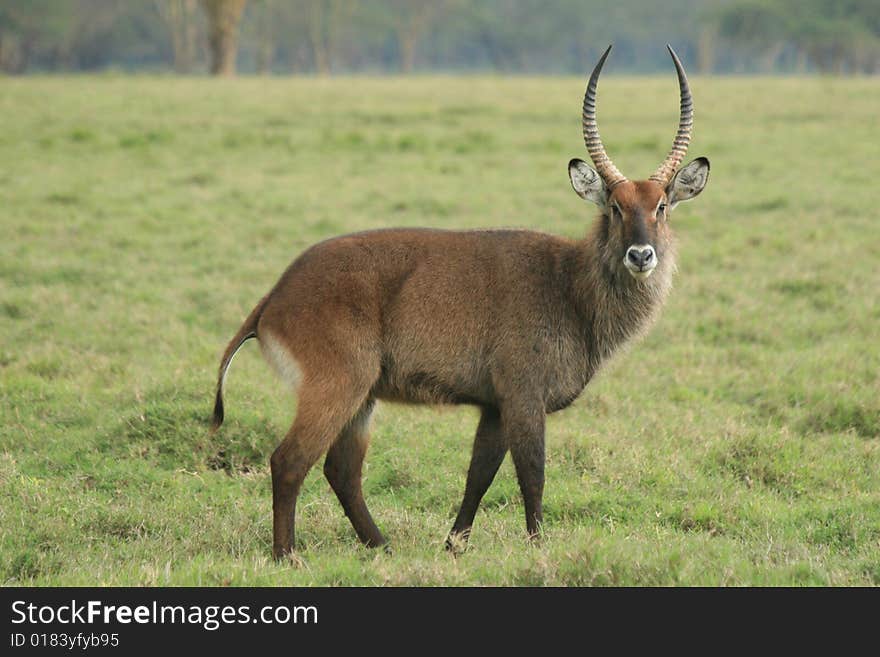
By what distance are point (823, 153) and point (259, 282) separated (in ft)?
33.6

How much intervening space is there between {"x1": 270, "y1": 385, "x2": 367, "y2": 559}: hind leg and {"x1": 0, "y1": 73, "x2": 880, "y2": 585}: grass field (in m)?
0.23

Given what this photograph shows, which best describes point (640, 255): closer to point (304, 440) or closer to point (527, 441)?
point (527, 441)

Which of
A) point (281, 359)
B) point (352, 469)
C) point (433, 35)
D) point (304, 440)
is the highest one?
point (281, 359)

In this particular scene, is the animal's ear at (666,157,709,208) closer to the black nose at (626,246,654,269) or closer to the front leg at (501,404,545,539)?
the black nose at (626,246,654,269)

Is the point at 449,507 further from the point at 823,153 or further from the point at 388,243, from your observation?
the point at 823,153

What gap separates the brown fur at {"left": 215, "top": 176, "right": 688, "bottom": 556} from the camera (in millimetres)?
4930

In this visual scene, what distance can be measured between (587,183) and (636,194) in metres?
0.26

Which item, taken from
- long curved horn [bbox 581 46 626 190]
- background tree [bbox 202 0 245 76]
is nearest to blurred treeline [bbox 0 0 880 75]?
background tree [bbox 202 0 245 76]

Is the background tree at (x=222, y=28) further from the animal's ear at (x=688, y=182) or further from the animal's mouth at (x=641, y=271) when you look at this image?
the animal's mouth at (x=641, y=271)

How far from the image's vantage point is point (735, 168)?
16125mm

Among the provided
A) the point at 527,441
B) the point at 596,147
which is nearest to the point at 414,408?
the point at 527,441

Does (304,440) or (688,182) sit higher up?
(688,182)

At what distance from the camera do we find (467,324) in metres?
5.13
